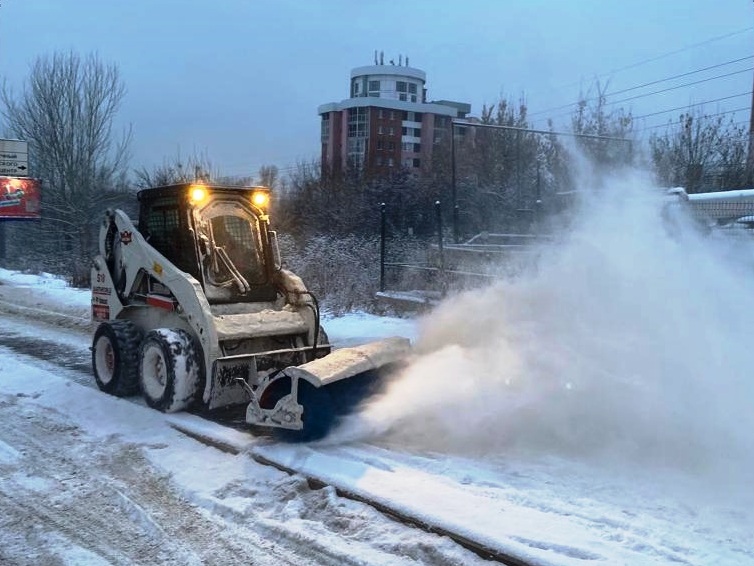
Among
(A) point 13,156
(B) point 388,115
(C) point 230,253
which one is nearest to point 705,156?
(C) point 230,253

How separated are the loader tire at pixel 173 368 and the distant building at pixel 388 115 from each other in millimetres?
69443

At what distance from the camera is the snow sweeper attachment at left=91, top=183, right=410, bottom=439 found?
6098mm

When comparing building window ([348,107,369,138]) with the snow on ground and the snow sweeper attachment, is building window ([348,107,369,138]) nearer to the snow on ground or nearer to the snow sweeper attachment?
the snow sweeper attachment

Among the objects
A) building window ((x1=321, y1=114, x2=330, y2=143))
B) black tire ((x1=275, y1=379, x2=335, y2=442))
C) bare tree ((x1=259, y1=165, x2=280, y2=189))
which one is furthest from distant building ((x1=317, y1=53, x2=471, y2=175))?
black tire ((x1=275, y1=379, x2=335, y2=442))

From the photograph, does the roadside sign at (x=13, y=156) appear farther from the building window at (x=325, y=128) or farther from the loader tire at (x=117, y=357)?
the building window at (x=325, y=128)

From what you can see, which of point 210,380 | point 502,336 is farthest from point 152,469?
point 502,336

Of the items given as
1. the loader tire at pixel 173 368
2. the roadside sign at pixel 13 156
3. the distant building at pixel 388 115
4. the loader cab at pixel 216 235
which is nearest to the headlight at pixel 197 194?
the loader cab at pixel 216 235

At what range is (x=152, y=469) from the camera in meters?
5.61

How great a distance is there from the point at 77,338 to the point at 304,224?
13001mm

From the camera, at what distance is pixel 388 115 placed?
260ft

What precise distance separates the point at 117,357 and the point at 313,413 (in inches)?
114

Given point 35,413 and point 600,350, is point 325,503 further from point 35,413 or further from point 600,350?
point 35,413

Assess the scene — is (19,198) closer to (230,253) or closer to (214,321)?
(230,253)

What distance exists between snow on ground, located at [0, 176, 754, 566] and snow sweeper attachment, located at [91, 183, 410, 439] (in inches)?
12.5
